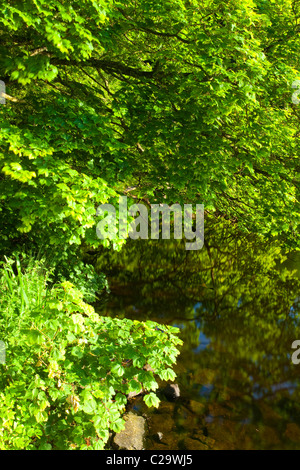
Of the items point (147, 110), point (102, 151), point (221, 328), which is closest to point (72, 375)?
point (102, 151)

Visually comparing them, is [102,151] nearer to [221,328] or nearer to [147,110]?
[147,110]

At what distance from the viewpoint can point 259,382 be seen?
785 cm

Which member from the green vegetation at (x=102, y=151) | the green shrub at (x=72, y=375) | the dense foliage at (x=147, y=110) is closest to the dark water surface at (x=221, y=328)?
the green shrub at (x=72, y=375)

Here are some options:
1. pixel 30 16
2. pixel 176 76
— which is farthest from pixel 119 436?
pixel 176 76

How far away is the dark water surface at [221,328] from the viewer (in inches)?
246

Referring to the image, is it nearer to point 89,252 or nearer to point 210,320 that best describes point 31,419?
point 210,320

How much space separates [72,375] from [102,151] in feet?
12.6

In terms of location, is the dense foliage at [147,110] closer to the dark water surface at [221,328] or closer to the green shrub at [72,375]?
the green shrub at [72,375]

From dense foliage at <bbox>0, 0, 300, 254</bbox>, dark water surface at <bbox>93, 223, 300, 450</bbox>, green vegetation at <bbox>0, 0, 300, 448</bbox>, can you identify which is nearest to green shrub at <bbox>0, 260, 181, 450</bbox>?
green vegetation at <bbox>0, 0, 300, 448</bbox>

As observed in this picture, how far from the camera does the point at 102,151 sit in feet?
20.4

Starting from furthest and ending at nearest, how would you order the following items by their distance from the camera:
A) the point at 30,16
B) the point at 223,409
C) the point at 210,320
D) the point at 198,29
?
1. the point at 210,320
2. the point at 223,409
3. the point at 198,29
4. the point at 30,16

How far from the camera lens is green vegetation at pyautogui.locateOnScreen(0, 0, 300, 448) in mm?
3562

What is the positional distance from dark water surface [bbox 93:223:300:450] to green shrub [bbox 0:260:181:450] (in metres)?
2.55
